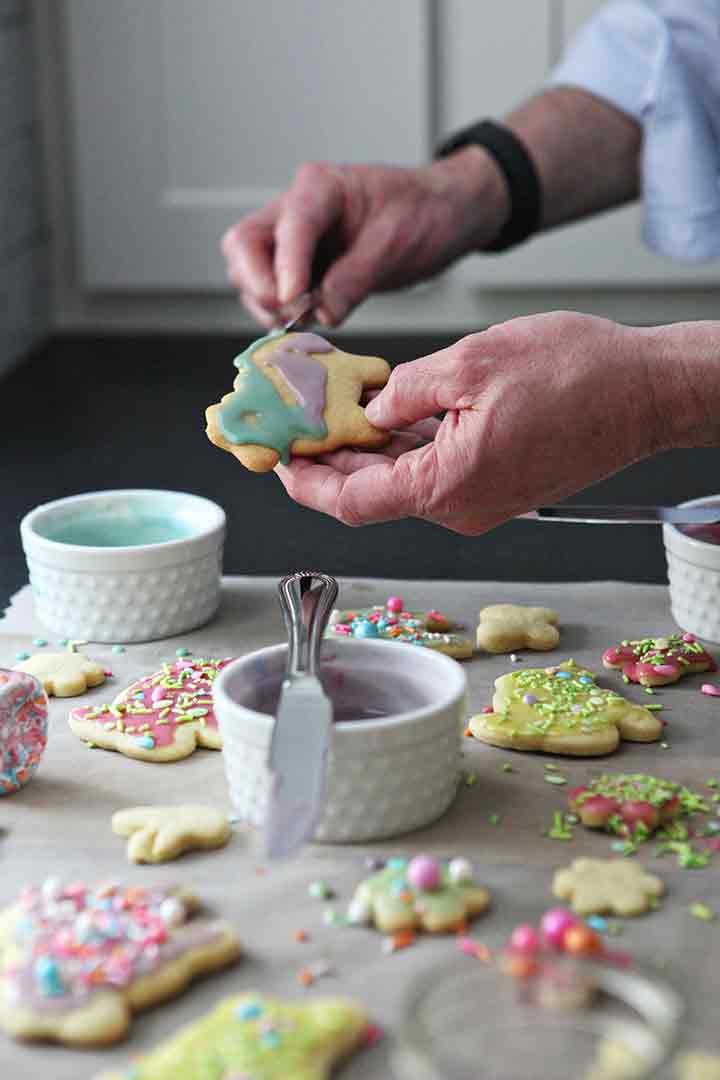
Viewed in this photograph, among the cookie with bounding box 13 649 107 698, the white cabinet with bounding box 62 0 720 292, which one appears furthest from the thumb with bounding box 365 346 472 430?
the white cabinet with bounding box 62 0 720 292

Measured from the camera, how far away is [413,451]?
0.92 m

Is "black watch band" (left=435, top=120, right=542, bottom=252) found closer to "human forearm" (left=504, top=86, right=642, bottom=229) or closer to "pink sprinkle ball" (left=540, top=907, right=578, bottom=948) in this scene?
"human forearm" (left=504, top=86, right=642, bottom=229)

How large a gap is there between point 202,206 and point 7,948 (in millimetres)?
1641

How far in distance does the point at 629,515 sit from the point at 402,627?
0.17m

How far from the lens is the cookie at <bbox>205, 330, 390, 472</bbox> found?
94cm

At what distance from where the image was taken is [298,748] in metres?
0.70

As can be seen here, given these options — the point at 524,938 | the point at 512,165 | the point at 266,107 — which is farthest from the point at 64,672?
the point at 266,107

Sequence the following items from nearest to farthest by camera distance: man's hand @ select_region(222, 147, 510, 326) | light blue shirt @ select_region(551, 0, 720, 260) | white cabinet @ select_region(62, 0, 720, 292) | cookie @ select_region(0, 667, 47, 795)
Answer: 1. cookie @ select_region(0, 667, 47, 795)
2. man's hand @ select_region(222, 147, 510, 326)
3. light blue shirt @ select_region(551, 0, 720, 260)
4. white cabinet @ select_region(62, 0, 720, 292)

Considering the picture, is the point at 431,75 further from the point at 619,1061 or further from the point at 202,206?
the point at 619,1061

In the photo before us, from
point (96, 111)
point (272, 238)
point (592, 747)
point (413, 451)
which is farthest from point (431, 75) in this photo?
point (592, 747)

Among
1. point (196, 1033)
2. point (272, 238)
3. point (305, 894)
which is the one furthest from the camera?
point (272, 238)

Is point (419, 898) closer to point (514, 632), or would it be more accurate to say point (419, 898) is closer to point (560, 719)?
point (560, 719)

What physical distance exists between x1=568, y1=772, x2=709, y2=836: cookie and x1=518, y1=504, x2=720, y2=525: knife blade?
211 millimetres

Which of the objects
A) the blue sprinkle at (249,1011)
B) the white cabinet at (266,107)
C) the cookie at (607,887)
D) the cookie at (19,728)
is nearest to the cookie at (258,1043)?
the blue sprinkle at (249,1011)
